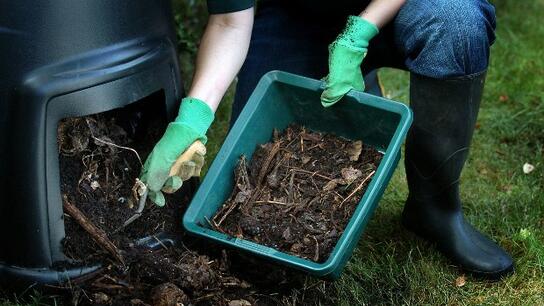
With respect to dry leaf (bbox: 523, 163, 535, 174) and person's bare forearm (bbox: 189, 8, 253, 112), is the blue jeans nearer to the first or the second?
person's bare forearm (bbox: 189, 8, 253, 112)

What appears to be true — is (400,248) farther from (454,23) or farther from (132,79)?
(132,79)

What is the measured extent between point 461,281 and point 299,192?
0.48 meters

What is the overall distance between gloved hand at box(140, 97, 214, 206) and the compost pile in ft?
0.46

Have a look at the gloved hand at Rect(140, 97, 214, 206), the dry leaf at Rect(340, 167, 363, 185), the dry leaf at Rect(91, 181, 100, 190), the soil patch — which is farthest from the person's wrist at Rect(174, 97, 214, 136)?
the dry leaf at Rect(340, 167, 363, 185)

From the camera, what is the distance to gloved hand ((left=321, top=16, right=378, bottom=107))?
1921 millimetres

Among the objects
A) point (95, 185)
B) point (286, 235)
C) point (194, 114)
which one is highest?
point (194, 114)

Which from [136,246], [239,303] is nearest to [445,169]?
[239,303]

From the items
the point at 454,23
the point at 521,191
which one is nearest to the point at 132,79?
the point at 454,23

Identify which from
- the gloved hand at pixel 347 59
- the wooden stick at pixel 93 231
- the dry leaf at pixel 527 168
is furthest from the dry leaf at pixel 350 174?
the dry leaf at pixel 527 168

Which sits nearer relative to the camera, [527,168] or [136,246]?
[136,246]

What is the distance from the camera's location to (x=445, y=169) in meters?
2.04

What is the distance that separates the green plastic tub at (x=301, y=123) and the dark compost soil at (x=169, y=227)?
0.15ft

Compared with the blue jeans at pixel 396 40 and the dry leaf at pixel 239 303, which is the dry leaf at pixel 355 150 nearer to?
the blue jeans at pixel 396 40

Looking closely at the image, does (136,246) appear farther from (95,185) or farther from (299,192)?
(299,192)
